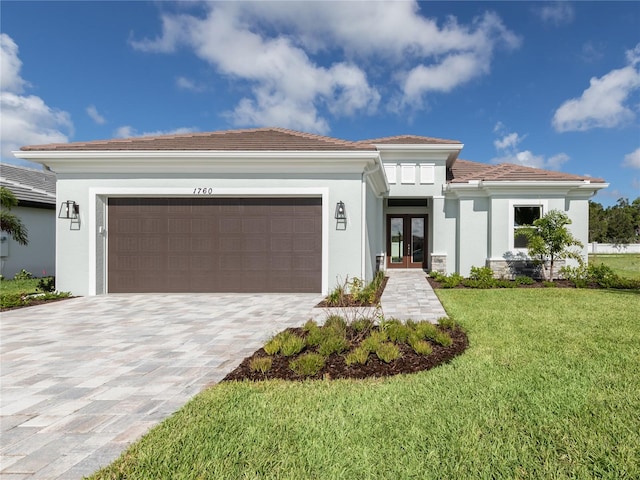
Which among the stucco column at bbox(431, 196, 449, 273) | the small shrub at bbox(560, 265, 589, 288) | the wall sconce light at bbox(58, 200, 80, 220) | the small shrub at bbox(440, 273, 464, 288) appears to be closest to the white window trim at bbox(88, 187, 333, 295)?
the wall sconce light at bbox(58, 200, 80, 220)

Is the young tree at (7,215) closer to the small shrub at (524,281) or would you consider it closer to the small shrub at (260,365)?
the small shrub at (260,365)

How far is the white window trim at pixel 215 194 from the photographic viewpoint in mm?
8930

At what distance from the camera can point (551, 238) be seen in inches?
426

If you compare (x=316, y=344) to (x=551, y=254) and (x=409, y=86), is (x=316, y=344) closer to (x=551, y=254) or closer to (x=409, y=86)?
(x=551, y=254)

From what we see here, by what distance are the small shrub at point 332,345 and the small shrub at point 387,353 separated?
17.6 inches

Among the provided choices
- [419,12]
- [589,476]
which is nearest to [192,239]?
[589,476]

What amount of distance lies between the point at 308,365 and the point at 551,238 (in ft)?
34.8

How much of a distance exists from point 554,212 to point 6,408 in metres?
13.5

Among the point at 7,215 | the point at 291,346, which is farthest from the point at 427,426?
the point at 7,215

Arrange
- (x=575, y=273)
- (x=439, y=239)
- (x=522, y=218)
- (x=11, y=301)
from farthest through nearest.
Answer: (x=439, y=239)
(x=522, y=218)
(x=575, y=273)
(x=11, y=301)

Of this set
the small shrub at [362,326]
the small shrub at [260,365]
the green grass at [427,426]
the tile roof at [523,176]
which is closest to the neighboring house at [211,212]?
the small shrub at [362,326]

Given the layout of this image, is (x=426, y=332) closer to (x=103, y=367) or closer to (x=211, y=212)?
(x=103, y=367)

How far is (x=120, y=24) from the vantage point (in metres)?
10.2

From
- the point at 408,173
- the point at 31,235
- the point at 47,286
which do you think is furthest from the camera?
the point at 408,173
